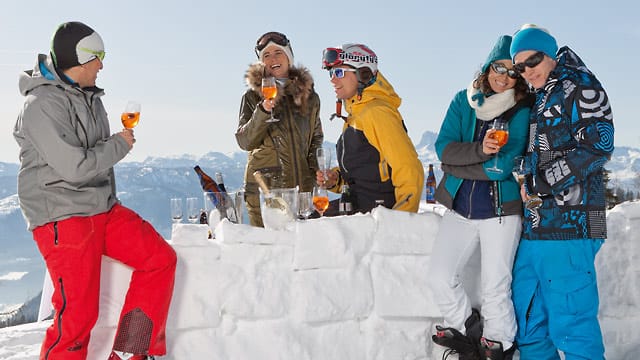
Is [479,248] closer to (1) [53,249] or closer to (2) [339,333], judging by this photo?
(2) [339,333]

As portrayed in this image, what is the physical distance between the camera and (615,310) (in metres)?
4.22

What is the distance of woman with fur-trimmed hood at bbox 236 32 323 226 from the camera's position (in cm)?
441

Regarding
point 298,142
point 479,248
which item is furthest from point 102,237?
point 479,248

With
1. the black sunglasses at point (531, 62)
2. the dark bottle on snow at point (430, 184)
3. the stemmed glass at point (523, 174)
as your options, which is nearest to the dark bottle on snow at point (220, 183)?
the stemmed glass at point (523, 174)

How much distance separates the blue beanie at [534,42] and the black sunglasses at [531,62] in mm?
29

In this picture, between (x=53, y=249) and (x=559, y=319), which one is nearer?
(x=53, y=249)

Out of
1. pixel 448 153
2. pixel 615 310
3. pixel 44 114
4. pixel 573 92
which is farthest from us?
pixel 615 310

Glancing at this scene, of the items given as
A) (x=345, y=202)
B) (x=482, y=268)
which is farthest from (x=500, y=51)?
(x=345, y=202)

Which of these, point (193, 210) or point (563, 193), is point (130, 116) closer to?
point (193, 210)

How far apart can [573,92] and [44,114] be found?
Result: 2.45 m

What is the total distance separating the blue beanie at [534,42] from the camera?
10.4 ft

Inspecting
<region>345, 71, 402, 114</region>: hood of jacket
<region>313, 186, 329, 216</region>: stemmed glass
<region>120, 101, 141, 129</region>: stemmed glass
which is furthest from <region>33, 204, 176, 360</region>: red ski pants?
<region>345, 71, 402, 114</region>: hood of jacket

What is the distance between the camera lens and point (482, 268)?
346cm

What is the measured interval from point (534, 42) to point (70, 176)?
229cm
